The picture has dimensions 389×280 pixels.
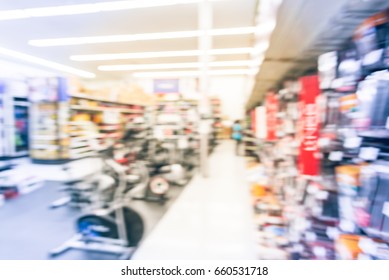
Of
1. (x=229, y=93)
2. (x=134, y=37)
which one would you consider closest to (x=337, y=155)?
(x=134, y=37)

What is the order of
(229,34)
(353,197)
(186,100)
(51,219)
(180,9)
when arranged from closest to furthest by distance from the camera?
(353,197) < (51,219) < (180,9) < (229,34) < (186,100)

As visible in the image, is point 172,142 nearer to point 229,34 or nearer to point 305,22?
point 229,34

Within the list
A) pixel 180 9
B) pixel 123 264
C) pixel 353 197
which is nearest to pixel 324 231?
pixel 353 197

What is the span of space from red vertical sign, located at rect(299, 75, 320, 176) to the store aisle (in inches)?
32.7

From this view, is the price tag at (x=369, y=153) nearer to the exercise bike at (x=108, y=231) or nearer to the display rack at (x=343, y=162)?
the display rack at (x=343, y=162)

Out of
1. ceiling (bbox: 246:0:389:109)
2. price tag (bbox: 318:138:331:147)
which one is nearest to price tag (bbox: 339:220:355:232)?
price tag (bbox: 318:138:331:147)

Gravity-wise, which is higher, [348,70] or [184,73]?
[184,73]

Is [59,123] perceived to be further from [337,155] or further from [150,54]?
[337,155]

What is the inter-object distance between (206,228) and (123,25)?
4399 mm

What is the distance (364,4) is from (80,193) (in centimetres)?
272

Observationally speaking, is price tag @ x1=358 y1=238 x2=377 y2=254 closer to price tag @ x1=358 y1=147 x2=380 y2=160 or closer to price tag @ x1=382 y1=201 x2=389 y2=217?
price tag @ x1=382 y1=201 x2=389 y2=217

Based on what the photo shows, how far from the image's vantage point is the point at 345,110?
36.1 inches

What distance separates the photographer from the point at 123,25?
465cm

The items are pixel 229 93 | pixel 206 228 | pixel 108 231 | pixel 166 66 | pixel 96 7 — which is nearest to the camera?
pixel 108 231
